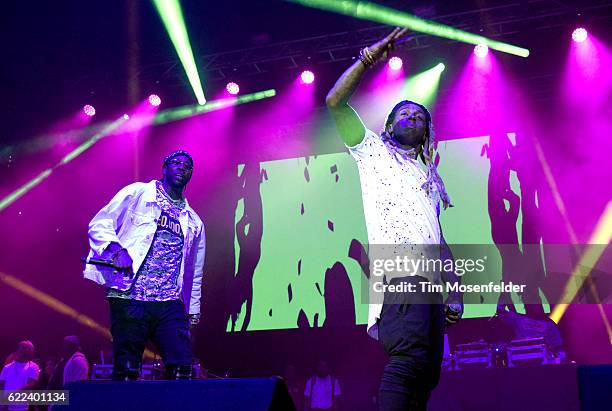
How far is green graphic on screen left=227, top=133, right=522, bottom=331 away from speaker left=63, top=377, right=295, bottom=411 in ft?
20.9

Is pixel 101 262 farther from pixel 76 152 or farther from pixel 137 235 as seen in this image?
pixel 76 152

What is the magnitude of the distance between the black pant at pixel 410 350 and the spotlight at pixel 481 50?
7313 mm

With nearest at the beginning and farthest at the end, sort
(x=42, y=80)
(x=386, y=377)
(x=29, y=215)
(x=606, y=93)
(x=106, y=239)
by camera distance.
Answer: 1. (x=386, y=377)
2. (x=106, y=239)
3. (x=606, y=93)
4. (x=42, y=80)
5. (x=29, y=215)

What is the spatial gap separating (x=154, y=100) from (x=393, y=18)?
4499 mm

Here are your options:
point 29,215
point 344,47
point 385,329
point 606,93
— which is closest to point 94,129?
point 29,215

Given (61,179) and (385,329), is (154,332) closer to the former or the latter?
(385,329)

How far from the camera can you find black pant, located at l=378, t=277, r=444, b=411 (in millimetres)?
2057

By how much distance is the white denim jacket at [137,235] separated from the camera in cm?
345

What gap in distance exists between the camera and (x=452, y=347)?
8695mm

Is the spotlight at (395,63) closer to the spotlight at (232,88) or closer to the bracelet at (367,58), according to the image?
the spotlight at (232,88)

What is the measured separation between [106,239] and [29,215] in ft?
25.7

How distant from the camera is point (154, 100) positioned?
10.1 metres

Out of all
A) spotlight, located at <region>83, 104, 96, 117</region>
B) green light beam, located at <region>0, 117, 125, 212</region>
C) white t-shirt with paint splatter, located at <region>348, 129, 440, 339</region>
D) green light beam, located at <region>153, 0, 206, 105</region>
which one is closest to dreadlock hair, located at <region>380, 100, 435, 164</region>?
white t-shirt with paint splatter, located at <region>348, 129, 440, 339</region>

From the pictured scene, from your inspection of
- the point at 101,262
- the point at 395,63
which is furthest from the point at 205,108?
the point at 101,262
